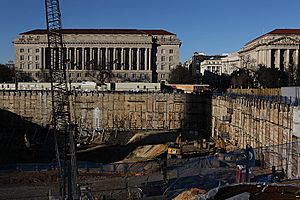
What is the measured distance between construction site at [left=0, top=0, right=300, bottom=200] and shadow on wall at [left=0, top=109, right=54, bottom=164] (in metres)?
0.10

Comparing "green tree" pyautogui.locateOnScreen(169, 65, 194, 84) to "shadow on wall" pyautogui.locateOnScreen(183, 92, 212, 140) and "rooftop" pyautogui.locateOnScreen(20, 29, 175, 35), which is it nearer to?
"rooftop" pyautogui.locateOnScreen(20, 29, 175, 35)

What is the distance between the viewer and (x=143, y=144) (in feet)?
155

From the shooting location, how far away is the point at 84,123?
54.8 m

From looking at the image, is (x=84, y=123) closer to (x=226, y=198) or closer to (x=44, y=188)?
(x=44, y=188)

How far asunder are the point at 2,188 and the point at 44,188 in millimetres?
2421

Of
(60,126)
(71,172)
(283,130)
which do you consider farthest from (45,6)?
(283,130)

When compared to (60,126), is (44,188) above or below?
below

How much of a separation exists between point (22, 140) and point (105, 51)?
7179 cm

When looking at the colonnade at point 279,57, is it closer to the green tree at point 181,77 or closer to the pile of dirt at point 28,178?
the green tree at point 181,77

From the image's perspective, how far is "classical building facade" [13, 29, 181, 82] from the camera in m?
116

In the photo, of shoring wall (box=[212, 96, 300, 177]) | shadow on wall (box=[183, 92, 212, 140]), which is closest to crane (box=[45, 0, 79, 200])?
shoring wall (box=[212, 96, 300, 177])

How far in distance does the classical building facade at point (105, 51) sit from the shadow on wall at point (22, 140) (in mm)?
58044

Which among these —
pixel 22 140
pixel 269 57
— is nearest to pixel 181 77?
pixel 269 57

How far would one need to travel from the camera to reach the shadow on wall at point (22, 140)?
4022 centimetres
